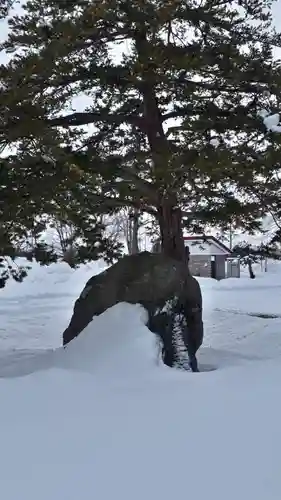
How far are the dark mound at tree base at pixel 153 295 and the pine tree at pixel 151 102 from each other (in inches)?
18.8

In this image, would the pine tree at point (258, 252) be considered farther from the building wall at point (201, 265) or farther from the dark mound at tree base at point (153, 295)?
the building wall at point (201, 265)

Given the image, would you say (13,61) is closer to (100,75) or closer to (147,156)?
(100,75)

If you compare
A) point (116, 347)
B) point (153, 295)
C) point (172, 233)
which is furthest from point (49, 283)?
point (116, 347)

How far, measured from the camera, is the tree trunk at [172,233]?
5.92 m

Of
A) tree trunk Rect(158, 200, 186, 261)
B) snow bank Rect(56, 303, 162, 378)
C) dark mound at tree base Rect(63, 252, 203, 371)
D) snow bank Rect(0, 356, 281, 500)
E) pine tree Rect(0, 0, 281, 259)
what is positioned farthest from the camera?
tree trunk Rect(158, 200, 186, 261)

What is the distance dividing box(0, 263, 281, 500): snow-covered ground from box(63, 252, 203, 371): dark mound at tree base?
353 mm

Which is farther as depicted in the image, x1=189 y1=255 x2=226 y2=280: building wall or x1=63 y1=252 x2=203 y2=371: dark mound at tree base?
x1=189 y1=255 x2=226 y2=280: building wall

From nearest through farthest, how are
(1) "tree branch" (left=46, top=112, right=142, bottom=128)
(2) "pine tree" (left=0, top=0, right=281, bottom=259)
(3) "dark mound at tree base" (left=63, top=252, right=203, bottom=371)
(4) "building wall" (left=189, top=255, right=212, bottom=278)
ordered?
(2) "pine tree" (left=0, top=0, right=281, bottom=259) → (3) "dark mound at tree base" (left=63, top=252, right=203, bottom=371) → (1) "tree branch" (left=46, top=112, right=142, bottom=128) → (4) "building wall" (left=189, top=255, right=212, bottom=278)

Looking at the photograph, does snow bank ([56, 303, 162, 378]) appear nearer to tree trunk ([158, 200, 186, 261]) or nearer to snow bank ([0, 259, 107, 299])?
tree trunk ([158, 200, 186, 261])

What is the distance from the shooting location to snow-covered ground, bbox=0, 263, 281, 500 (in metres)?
2.24

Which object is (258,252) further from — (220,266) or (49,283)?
(220,266)

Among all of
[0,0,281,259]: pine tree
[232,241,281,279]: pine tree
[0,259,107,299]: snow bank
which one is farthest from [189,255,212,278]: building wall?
[0,0,281,259]: pine tree

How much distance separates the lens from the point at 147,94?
5.62 m

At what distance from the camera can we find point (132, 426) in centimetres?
288
